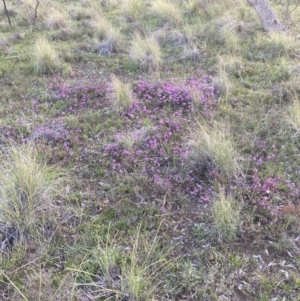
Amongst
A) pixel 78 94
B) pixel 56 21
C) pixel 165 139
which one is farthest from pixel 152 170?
pixel 56 21

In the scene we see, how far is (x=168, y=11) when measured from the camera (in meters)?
10.8

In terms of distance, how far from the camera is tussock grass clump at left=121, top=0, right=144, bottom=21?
11320 millimetres

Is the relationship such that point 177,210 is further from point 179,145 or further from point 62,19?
point 62,19

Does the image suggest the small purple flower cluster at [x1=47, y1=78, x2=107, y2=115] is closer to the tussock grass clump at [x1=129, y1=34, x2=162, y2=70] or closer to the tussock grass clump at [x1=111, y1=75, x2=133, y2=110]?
the tussock grass clump at [x1=111, y1=75, x2=133, y2=110]

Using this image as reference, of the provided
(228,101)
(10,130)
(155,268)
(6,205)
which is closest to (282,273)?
(155,268)

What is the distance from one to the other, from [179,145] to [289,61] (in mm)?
3743

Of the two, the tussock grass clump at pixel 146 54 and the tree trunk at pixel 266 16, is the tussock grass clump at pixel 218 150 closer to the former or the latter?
the tussock grass clump at pixel 146 54

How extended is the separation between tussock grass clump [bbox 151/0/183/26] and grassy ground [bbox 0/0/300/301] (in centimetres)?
146

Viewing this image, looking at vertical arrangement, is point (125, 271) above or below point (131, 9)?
above

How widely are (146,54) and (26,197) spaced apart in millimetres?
5056

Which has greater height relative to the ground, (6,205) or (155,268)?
(6,205)

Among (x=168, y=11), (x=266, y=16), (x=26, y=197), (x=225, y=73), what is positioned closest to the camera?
(x=26, y=197)

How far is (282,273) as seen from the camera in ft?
12.3

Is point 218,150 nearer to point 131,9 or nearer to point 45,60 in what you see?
point 45,60
